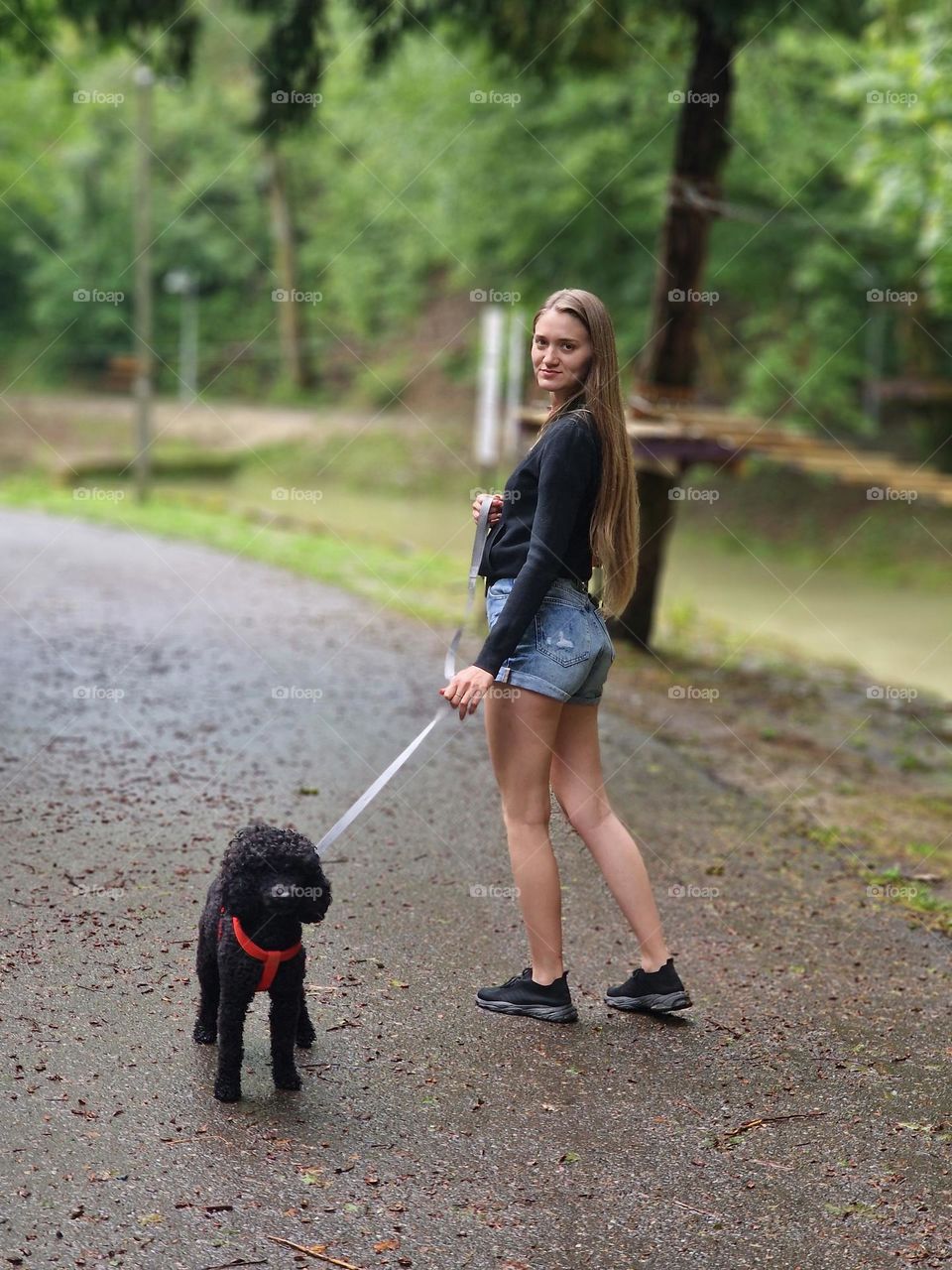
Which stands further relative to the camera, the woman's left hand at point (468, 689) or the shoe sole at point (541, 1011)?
the shoe sole at point (541, 1011)

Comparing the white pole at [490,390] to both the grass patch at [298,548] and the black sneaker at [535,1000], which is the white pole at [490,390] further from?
the black sneaker at [535,1000]

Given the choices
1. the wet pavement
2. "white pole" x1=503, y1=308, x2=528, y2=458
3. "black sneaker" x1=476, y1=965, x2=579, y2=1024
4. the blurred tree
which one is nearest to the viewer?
the wet pavement

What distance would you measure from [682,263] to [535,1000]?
282 inches

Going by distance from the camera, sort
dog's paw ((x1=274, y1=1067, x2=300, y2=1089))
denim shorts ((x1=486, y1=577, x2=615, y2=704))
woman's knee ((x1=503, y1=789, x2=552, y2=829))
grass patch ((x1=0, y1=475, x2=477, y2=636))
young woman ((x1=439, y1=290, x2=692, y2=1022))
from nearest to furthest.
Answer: dog's paw ((x1=274, y1=1067, x2=300, y2=1089))
young woman ((x1=439, y1=290, x2=692, y2=1022))
denim shorts ((x1=486, y1=577, x2=615, y2=704))
woman's knee ((x1=503, y1=789, x2=552, y2=829))
grass patch ((x1=0, y1=475, x2=477, y2=636))

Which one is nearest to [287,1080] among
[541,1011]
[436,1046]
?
[436,1046]

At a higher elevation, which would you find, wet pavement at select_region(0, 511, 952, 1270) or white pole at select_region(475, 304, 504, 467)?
white pole at select_region(475, 304, 504, 467)

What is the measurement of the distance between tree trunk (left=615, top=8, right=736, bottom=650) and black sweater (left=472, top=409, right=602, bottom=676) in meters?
A: 6.17

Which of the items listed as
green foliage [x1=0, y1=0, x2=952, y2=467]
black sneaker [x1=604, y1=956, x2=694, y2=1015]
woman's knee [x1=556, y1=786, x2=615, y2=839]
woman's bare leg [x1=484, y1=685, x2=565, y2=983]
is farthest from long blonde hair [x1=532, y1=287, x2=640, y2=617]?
green foliage [x1=0, y1=0, x2=952, y2=467]

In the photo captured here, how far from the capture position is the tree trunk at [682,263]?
9.62m

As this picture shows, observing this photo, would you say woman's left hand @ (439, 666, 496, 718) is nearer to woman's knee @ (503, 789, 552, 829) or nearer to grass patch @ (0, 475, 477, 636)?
woman's knee @ (503, 789, 552, 829)

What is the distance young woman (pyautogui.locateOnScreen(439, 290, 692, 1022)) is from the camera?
3.67 m

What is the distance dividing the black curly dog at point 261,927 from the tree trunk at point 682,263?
22.3ft

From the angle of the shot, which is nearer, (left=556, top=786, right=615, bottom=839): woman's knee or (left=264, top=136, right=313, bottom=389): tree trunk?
(left=556, top=786, right=615, bottom=839): woman's knee

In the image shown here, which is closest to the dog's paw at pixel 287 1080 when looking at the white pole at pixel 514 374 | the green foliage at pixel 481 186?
the green foliage at pixel 481 186
